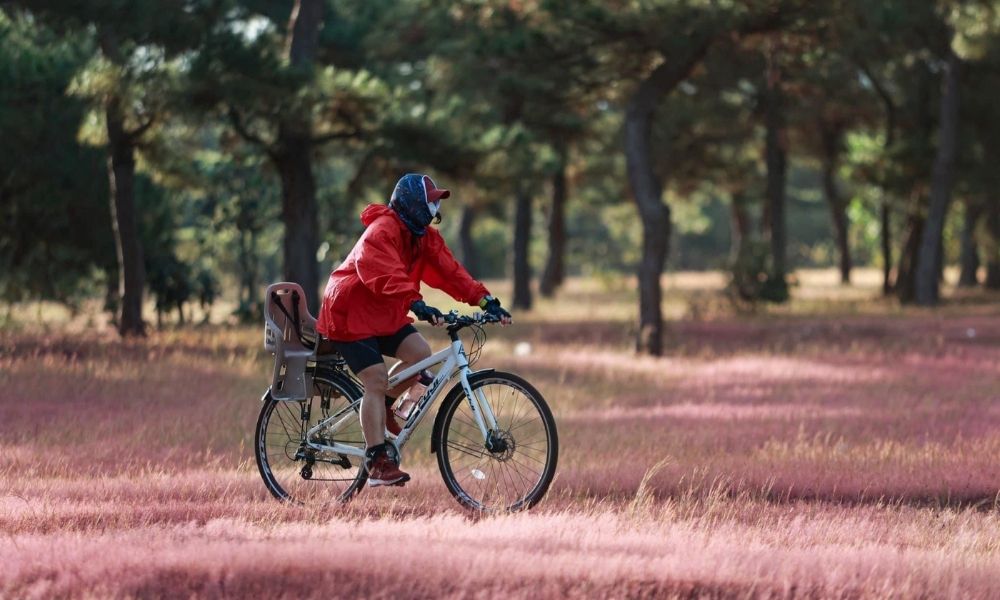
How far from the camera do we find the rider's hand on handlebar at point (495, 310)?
7.48 meters

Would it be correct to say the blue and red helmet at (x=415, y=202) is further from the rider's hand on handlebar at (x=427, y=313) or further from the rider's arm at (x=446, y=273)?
the rider's hand on handlebar at (x=427, y=313)

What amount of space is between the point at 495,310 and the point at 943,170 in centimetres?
2694

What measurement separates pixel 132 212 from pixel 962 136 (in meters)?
22.0

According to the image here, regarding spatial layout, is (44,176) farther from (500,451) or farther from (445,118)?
(500,451)

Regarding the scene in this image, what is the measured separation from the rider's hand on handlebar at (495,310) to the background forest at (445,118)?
1158cm

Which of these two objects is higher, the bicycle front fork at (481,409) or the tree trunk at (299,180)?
the tree trunk at (299,180)

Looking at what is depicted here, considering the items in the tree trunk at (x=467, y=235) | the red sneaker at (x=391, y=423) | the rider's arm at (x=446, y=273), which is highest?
the tree trunk at (x=467, y=235)

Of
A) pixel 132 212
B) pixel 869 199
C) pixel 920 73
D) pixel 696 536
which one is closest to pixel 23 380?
pixel 132 212

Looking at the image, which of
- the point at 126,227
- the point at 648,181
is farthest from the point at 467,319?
the point at 126,227

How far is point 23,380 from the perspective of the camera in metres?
14.6

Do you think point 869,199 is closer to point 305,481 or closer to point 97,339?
point 97,339

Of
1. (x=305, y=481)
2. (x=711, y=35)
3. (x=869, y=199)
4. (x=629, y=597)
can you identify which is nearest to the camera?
(x=629, y=597)

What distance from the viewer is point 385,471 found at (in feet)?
25.4

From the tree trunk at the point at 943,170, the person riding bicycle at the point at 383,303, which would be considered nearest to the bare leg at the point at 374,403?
the person riding bicycle at the point at 383,303
